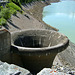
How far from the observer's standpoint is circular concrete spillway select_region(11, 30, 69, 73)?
5898 mm

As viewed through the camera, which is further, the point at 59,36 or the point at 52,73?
the point at 59,36

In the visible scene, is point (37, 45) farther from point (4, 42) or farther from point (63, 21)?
point (63, 21)

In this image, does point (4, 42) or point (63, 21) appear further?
point (63, 21)

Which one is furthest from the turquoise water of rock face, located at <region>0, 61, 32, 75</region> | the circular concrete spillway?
rock face, located at <region>0, 61, 32, 75</region>

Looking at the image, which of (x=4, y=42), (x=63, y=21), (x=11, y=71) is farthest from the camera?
(x=63, y=21)

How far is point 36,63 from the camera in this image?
22.2 ft

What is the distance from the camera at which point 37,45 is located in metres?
8.26

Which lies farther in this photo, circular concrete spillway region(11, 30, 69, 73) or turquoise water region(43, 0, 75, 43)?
turquoise water region(43, 0, 75, 43)

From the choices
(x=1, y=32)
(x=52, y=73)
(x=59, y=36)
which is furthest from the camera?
(x=59, y=36)

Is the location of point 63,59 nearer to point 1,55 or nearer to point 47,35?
point 47,35

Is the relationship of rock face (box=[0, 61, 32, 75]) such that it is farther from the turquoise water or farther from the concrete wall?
the turquoise water

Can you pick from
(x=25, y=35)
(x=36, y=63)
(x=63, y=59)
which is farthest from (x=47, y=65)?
(x=63, y=59)

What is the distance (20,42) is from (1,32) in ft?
7.79

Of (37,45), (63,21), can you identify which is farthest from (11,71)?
(63,21)
